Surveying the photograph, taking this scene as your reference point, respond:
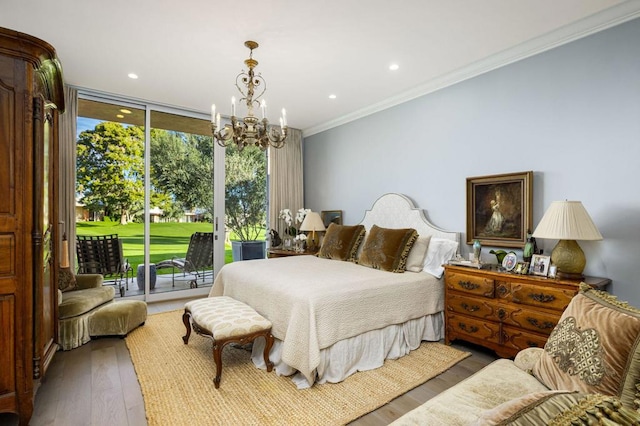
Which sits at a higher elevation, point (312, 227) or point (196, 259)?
point (312, 227)

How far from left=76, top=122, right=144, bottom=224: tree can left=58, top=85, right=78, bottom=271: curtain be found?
0.20 m

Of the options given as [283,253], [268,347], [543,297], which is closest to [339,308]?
[268,347]

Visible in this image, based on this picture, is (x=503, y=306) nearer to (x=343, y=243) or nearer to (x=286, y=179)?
(x=343, y=243)

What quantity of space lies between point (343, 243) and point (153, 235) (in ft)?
9.18

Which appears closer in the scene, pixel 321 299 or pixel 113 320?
pixel 321 299

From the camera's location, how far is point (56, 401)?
2.18 meters

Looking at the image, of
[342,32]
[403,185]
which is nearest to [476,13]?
[342,32]

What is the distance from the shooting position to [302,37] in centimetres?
285

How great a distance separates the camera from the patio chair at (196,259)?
4977mm

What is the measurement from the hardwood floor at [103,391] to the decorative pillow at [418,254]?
851mm

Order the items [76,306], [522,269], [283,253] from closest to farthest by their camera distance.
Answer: [522,269] < [76,306] < [283,253]

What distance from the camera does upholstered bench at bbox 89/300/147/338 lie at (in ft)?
10.6

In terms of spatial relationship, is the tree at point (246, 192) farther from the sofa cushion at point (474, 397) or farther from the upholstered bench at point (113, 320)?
the sofa cushion at point (474, 397)

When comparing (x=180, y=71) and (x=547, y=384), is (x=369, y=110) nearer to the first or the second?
(x=180, y=71)
